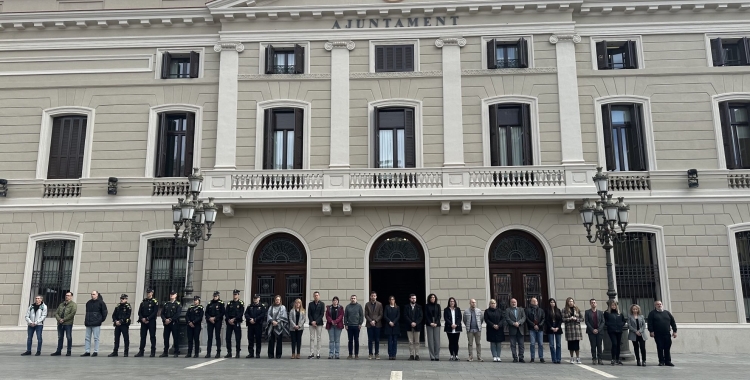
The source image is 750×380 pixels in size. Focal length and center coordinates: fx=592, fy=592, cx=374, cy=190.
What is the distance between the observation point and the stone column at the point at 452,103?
19250 mm

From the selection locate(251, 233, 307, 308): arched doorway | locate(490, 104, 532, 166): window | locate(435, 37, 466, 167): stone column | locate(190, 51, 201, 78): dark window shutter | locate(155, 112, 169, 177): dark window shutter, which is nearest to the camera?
locate(251, 233, 307, 308): arched doorway

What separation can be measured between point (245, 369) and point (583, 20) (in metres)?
15.9

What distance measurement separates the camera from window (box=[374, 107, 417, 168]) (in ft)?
64.9

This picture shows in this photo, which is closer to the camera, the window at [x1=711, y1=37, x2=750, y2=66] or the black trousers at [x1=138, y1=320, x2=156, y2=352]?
the black trousers at [x1=138, y1=320, x2=156, y2=352]

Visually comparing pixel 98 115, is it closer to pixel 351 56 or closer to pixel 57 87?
pixel 57 87

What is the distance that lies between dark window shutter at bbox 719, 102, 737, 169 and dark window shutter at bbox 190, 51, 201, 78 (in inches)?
700

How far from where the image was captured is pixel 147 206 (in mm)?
19578

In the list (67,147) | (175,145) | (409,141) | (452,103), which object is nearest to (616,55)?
(452,103)

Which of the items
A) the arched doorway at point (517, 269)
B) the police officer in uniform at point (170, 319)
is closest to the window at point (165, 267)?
the police officer in uniform at point (170, 319)

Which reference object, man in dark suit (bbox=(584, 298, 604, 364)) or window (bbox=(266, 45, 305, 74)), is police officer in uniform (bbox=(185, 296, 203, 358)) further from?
man in dark suit (bbox=(584, 298, 604, 364))

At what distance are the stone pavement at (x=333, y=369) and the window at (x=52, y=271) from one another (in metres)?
4.52

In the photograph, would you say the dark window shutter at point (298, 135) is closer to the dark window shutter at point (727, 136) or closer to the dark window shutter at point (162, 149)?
the dark window shutter at point (162, 149)

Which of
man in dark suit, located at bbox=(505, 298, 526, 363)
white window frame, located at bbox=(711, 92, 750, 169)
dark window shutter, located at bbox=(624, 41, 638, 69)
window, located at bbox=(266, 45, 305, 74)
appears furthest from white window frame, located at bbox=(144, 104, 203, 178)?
white window frame, located at bbox=(711, 92, 750, 169)

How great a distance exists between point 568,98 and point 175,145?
13.4 metres
